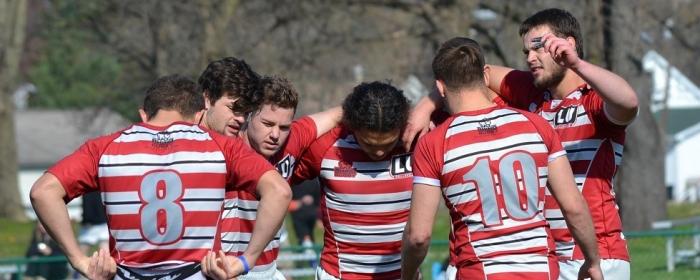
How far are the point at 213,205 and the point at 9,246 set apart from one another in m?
22.5

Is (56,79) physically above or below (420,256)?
above

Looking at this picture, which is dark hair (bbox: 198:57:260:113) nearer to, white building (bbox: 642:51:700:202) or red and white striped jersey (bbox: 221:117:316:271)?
red and white striped jersey (bbox: 221:117:316:271)

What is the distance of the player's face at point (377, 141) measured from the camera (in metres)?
6.60

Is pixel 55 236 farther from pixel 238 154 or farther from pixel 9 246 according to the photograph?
pixel 9 246

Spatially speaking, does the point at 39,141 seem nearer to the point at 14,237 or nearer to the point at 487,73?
the point at 14,237

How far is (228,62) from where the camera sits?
686cm

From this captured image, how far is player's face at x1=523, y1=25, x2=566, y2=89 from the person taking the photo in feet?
21.1

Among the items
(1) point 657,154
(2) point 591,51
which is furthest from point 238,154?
(1) point 657,154

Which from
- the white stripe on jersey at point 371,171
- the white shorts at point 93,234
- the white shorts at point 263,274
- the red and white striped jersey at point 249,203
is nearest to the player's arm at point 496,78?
the white stripe on jersey at point 371,171

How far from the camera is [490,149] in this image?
18.5 feet

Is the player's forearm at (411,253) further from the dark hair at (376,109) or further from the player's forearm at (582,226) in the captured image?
the dark hair at (376,109)

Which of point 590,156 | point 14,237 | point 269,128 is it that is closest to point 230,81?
point 269,128

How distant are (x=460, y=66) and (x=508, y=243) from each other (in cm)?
82

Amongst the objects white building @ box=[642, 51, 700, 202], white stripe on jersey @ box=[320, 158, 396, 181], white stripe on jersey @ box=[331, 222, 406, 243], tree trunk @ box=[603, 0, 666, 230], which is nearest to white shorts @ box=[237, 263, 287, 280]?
white stripe on jersey @ box=[331, 222, 406, 243]
